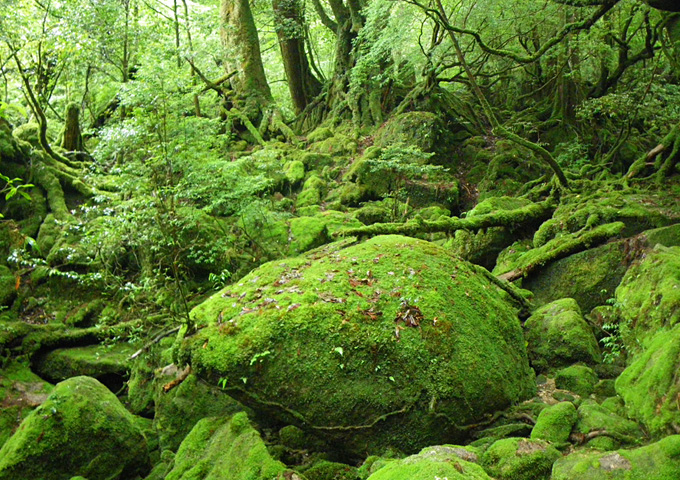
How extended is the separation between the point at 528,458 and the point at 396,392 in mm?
1384

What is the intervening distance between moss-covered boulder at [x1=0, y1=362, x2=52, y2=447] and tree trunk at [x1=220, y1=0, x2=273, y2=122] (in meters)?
12.1

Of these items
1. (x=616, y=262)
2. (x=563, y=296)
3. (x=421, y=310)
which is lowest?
(x=563, y=296)

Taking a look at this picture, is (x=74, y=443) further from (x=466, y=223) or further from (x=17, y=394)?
(x=466, y=223)

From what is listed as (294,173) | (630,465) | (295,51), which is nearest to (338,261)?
(630,465)

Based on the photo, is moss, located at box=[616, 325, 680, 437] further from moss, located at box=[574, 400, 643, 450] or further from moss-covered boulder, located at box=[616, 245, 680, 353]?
moss-covered boulder, located at box=[616, 245, 680, 353]

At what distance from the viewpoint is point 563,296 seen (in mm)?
7121

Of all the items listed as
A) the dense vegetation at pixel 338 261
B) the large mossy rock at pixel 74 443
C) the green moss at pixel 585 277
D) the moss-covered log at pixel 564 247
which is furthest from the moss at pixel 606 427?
the large mossy rock at pixel 74 443

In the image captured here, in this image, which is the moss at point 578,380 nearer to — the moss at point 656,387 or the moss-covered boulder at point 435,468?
the moss at point 656,387

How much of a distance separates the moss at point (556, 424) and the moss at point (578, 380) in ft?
3.24

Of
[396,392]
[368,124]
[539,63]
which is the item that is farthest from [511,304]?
[539,63]

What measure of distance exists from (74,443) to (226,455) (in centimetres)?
207

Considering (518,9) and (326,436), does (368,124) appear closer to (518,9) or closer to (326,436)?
(518,9)

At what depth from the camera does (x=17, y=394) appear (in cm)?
789

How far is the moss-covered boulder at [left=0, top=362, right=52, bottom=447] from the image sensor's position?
7.22m
